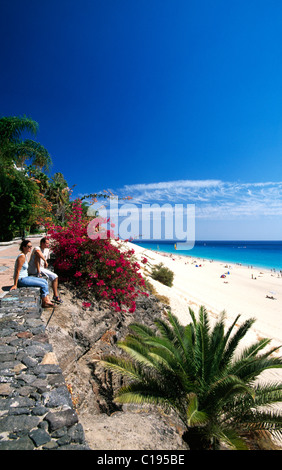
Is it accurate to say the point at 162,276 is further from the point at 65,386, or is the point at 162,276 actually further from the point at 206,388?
the point at 65,386

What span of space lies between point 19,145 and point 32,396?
43.5 ft

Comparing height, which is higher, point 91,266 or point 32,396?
point 91,266

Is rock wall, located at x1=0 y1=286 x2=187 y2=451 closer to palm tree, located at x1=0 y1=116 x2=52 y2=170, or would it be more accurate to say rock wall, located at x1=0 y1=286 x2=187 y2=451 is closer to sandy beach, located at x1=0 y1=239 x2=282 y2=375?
sandy beach, located at x1=0 y1=239 x2=282 y2=375

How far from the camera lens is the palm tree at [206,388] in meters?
4.12

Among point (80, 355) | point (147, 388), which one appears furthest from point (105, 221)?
point (147, 388)

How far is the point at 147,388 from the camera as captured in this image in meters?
4.54

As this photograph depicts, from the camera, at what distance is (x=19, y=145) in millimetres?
12250

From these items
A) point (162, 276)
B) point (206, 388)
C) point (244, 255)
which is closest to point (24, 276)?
point (206, 388)

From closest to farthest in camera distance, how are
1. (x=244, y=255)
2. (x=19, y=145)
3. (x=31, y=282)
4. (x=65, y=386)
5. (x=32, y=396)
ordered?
(x=32, y=396) < (x=65, y=386) < (x=31, y=282) < (x=19, y=145) < (x=244, y=255)

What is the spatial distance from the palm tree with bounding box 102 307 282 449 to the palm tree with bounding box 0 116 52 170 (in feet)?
37.6

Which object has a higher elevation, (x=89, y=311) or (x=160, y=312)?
(x=89, y=311)

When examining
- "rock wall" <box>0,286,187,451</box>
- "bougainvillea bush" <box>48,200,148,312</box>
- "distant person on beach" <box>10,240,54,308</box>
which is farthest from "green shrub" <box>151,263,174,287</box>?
"distant person on beach" <box>10,240,54,308</box>
